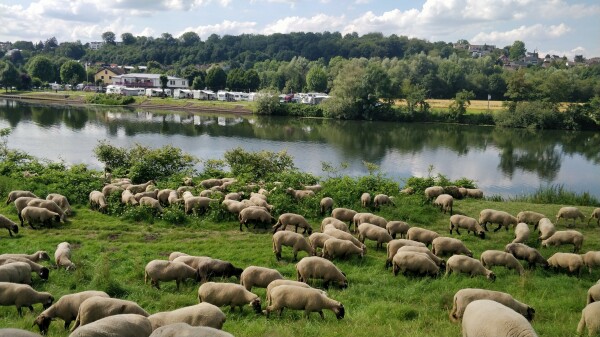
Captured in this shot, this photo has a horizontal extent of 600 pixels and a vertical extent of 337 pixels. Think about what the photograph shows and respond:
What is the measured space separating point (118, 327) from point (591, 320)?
8211 millimetres

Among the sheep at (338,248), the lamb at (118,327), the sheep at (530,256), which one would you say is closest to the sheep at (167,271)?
the lamb at (118,327)

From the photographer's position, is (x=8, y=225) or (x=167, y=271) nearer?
(x=167, y=271)

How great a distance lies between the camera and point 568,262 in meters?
13.2

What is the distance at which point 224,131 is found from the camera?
62812 millimetres

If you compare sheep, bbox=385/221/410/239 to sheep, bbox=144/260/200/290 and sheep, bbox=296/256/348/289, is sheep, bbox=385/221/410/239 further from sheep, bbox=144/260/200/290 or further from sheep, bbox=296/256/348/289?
sheep, bbox=144/260/200/290

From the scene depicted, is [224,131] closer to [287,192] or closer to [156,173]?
[156,173]

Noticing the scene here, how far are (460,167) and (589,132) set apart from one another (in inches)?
1695

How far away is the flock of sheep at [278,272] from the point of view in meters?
7.81

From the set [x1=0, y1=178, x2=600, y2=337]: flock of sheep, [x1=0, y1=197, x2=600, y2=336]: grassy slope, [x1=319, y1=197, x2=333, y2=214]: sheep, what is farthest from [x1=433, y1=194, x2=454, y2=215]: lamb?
[x1=319, y1=197, x2=333, y2=214]: sheep

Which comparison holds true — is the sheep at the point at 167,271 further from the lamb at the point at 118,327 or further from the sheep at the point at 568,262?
the sheep at the point at 568,262

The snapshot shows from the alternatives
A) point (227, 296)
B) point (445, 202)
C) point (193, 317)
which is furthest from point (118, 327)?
point (445, 202)

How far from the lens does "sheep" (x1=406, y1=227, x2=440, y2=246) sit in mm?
15009

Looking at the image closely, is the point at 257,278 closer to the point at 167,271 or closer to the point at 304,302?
the point at 304,302

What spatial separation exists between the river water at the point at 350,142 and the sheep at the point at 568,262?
18.8 m
